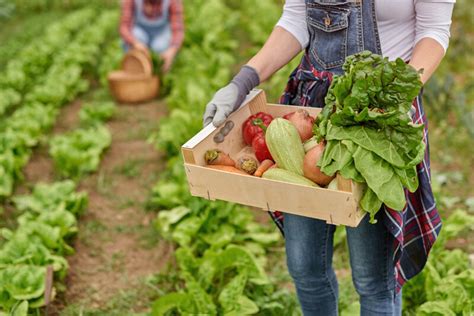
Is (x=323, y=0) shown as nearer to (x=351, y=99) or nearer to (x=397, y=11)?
(x=397, y=11)

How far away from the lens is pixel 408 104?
1.91 metres

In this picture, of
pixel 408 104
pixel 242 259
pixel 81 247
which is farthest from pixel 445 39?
pixel 81 247

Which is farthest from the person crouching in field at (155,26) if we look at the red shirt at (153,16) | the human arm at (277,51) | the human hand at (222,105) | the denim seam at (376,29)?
the denim seam at (376,29)

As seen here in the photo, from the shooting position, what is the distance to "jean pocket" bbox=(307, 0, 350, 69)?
7.43ft

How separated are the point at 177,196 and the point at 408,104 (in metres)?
2.64

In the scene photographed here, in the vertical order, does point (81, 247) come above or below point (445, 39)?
below

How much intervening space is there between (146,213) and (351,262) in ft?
8.08

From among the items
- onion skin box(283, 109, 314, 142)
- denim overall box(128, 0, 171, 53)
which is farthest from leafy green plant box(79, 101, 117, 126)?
onion skin box(283, 109, 314, 142)

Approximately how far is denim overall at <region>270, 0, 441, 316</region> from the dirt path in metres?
1.41

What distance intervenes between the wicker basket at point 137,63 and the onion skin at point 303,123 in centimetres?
481

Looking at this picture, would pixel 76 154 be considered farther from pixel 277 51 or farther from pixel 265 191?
pixel 265 191

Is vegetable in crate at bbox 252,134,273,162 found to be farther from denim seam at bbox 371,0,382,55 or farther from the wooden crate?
denim seam at bbox 371,0,382,55

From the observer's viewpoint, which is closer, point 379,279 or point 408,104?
point 408,104

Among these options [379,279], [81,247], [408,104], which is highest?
[408,104]
